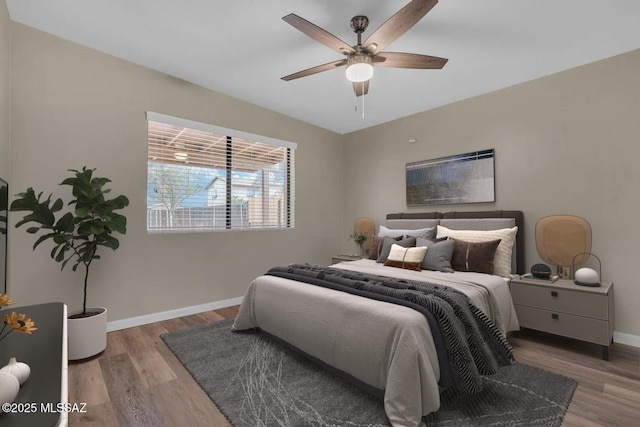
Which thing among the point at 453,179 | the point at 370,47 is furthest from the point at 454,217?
the point at 370,47

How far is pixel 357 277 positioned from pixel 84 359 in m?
2.35

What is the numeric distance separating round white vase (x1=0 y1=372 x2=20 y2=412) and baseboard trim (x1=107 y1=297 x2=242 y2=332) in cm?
261

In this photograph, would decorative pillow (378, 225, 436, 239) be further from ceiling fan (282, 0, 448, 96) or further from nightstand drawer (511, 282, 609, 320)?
ceiling fan (282, 0, 448, 96)

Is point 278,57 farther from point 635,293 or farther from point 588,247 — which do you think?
point 635,293

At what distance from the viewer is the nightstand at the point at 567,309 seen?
2484mm

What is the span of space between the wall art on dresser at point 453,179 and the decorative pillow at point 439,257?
35.6 inches

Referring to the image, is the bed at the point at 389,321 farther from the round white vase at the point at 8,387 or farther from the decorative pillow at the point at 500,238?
the round white vase at the point at 8,387

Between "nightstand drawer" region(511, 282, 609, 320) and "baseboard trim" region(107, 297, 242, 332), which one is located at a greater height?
"nightstand drawer" region(511, 282, 609, 320)

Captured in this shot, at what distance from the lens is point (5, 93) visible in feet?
8.07

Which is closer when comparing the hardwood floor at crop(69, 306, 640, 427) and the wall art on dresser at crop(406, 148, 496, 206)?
the hardwood floor at crop(69, 306, 640, 427)

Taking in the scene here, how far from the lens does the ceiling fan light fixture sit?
2326mm

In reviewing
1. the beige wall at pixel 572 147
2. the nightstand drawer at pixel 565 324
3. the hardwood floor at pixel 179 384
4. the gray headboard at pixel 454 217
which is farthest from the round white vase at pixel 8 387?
the beige wall at pixel 572 147

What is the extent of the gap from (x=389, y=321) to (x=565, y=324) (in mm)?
1909

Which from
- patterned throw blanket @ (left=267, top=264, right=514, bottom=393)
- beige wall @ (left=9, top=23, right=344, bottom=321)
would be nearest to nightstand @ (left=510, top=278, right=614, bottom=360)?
patterned throw blanket @ (left=267, top=264, right=514, bottom=393)
